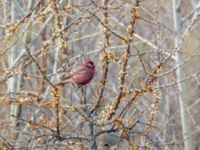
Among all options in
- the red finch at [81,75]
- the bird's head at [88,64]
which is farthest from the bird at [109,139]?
the bird's head at [88,64]

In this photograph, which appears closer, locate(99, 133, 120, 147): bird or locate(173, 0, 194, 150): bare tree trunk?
locate(99, 133, 120, 147): bird

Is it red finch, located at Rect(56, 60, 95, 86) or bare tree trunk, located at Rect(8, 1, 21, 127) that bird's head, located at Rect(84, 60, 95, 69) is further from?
bare tree trunk, located at Rect(8, 1, 21, 127)

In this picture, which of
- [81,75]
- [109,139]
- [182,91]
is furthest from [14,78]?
[109,139]

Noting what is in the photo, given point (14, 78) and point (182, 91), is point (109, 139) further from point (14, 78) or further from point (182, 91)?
point (182, 91)

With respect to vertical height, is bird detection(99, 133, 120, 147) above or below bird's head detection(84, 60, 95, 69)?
below

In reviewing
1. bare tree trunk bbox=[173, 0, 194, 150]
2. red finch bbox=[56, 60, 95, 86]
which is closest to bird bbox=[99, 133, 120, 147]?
red finch bbox=[56, 60, 95, 86]

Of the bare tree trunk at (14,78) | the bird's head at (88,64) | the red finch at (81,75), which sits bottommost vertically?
the red finch at (81,75)

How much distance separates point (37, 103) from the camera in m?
4.60

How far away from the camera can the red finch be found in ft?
17.2

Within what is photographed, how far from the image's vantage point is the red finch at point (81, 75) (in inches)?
206

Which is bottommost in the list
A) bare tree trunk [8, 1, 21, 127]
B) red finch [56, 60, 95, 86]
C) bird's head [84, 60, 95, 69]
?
red finch [56, 60, 95, 86]

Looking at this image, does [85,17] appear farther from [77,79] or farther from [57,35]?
[57,35]

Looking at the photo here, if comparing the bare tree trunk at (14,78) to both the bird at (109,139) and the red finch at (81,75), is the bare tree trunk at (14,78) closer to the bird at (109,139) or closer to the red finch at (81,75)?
the red finch at (81,75)

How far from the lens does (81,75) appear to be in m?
5.36
